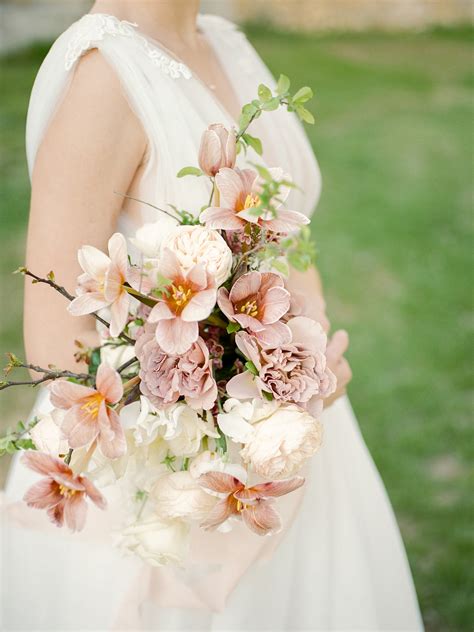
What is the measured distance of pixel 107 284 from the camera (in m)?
1.01

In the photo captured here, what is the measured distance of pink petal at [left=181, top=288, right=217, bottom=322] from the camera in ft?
3.24

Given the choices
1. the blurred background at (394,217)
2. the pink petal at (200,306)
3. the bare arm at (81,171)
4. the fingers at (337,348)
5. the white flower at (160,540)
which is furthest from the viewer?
the blurred background at (394,217)

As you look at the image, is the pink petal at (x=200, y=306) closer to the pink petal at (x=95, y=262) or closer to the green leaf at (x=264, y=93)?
the pink petal at (x=95, y=262)

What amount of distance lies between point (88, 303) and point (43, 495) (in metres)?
0.26

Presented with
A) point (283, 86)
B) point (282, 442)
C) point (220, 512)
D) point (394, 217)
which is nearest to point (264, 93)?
point (283, 86)

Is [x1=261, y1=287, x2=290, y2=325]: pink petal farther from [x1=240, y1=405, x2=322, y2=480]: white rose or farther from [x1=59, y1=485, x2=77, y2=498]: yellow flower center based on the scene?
[x1=59, y1=485, x2=77, y2=498]: yellow flower center

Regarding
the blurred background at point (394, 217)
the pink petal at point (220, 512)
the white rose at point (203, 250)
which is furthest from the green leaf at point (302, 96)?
the blurred background at point (394, 217)

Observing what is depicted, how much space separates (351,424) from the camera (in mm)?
2066

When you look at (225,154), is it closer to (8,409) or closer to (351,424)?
(351,424)

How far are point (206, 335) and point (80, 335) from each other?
16.9 inches

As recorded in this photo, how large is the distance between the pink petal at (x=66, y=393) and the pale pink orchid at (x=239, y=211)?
272mm

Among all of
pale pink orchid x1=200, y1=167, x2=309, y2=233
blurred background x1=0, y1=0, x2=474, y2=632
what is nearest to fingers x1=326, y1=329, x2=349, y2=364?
pale pink orchid x1=200, y1=167, x2=309, y2=233

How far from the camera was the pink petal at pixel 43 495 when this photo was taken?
3.39 ft

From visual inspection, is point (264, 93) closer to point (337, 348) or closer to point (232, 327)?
point (232, 327)
